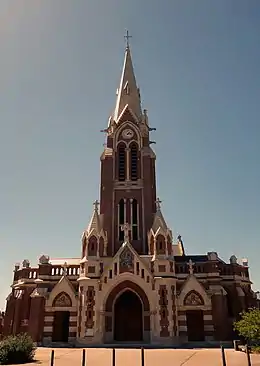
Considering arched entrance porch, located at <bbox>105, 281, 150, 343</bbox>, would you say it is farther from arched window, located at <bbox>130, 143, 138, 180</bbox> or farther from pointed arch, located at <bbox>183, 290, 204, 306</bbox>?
arched window, located at <bbox>130, 143, 138, 180</bbox>

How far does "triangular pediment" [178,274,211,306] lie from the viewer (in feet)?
110

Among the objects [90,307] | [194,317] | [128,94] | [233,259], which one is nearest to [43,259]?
[90,307]

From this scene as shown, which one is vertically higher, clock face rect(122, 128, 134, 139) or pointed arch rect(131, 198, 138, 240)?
clock face rect(122, 128, 134, 139)

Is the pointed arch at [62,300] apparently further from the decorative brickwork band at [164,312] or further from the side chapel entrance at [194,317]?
the side chapel entrance at [194,317]

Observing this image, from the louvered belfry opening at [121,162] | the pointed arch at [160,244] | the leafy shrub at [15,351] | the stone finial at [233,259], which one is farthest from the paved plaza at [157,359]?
the louvered belfry opening at [121,162]

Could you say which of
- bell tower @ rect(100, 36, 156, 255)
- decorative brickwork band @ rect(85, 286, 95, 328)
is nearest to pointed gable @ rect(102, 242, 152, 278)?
decorative brickwork band @ rect(85, 286, 95, 328)

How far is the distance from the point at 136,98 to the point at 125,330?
30112 mm

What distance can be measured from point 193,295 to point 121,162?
1785cm

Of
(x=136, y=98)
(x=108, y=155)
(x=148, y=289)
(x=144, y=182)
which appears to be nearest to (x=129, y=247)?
(x=148, y=289)

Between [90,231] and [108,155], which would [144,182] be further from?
[90,231]

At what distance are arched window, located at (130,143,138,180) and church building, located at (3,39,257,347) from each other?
1.93 metres

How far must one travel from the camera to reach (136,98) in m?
49.6

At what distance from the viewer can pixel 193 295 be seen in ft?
111

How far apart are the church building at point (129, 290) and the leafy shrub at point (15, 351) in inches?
553
